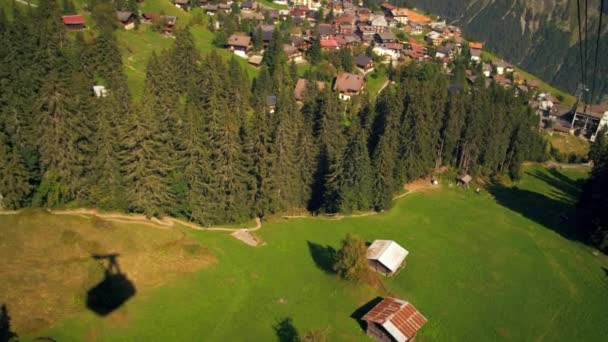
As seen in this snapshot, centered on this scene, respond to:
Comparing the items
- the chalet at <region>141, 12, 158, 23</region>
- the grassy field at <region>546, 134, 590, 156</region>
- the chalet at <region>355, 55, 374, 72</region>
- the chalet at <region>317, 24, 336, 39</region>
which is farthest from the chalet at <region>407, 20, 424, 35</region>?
the chalet at <region>141, 12, 158, 23</region>

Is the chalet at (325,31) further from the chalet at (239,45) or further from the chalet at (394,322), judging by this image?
the chalet at (394,322)

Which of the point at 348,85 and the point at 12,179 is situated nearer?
the point at 12,179

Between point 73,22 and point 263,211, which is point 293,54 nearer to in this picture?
point 73,22

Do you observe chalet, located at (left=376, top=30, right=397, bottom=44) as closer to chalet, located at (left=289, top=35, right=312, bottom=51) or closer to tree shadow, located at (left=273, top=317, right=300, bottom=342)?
chalet, located at (left=289, top=35, right=312, bottom=51)

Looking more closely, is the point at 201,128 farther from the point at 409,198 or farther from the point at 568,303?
the point at 568,303

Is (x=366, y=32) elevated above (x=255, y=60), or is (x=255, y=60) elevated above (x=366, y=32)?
(x=366, y=32)

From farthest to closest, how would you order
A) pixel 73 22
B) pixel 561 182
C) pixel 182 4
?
pixel 182 4, pixel 73 22, pixel 561 182

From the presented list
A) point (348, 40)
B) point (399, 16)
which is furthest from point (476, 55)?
point (348, 40)

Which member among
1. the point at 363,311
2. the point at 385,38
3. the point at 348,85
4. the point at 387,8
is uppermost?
the point at 387,8
